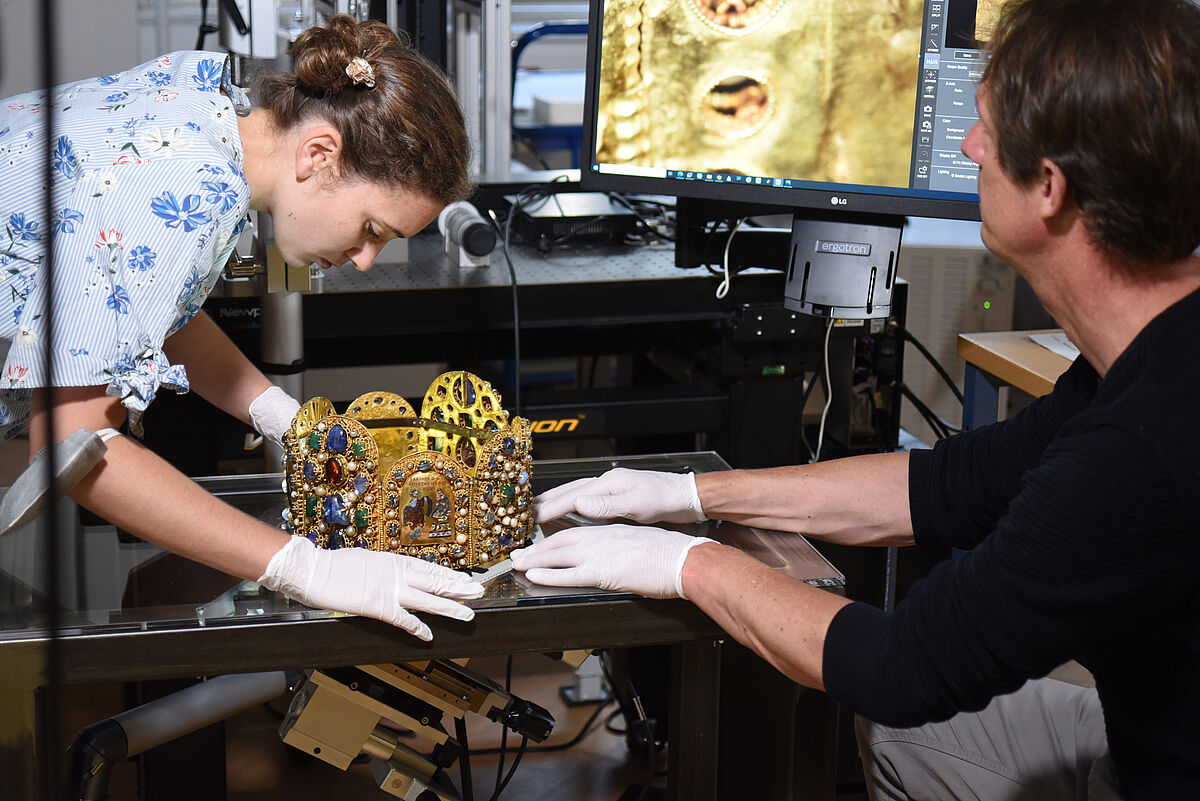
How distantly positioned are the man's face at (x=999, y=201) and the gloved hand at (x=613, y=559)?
39 centimetres

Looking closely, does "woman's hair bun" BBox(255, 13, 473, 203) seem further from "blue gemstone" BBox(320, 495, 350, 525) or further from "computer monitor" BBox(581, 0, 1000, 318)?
"computer monitor" BBox(581, 0, 1000, 318)

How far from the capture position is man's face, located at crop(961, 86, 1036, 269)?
99cm

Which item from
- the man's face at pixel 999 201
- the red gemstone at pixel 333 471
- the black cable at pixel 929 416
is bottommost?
the black cable at pixel 929 416

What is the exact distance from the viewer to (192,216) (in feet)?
3.53

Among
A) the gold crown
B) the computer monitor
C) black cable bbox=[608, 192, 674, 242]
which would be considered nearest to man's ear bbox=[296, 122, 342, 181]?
the gold crown

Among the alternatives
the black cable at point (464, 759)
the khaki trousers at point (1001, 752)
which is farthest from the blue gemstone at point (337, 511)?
the khaki trousers at point (1001, 752)

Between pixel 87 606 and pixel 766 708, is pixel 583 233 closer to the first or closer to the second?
pixel 766 708

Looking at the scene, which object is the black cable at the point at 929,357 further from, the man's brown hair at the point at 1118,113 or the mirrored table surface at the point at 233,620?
the man's brown hair at the point at 1118,113

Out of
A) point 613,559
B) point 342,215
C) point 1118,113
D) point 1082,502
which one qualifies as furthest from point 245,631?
point 1118,113

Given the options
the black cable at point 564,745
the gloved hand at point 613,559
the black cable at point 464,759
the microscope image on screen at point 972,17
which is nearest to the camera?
the gloved hand at point 613,559

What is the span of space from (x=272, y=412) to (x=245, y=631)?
0.45 metres

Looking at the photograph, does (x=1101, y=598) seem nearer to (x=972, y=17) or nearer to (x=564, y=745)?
(x=972, y=17)

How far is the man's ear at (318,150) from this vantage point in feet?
3.93

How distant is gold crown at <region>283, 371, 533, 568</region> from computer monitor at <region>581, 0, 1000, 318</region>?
2.31 feet
